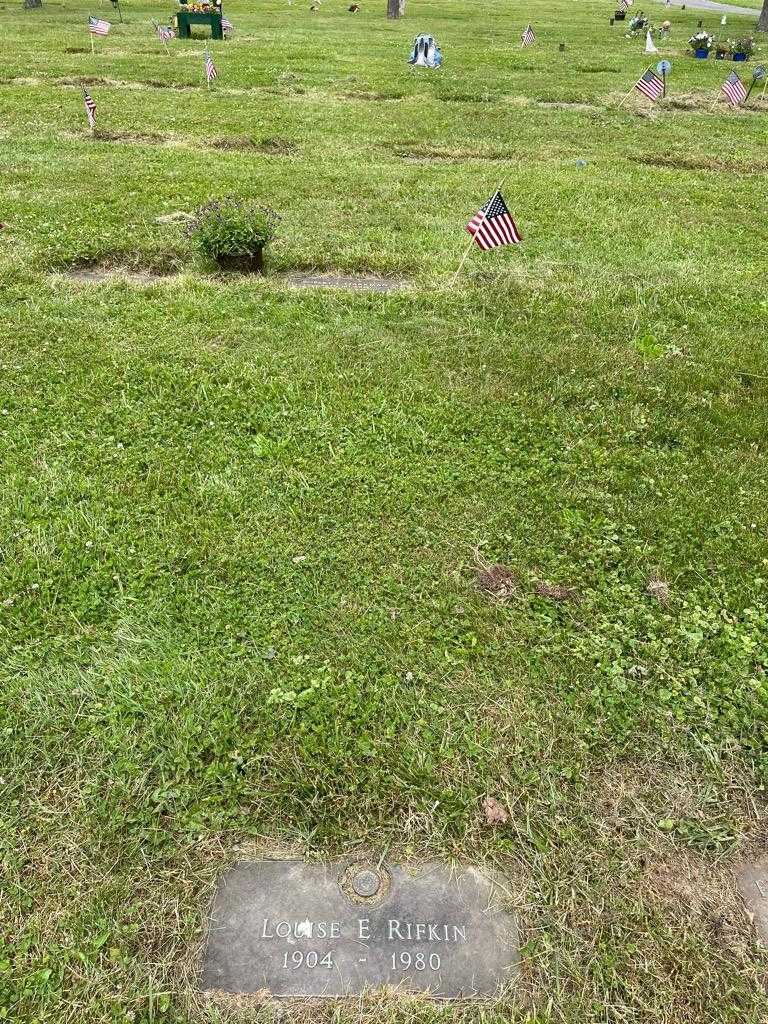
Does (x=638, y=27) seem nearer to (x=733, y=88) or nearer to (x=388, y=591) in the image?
(x=733, y=88)

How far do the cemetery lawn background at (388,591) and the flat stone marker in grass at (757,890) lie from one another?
0.06 metres

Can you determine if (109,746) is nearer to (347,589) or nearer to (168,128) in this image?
(347,589)

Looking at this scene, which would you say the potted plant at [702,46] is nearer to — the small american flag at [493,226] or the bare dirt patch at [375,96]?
the bare dirt patch at [375,96]

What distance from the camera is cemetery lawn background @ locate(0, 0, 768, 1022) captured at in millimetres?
2791

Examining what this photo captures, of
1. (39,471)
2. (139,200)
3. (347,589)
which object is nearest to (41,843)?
(347,589)

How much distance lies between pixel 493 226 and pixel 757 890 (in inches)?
236

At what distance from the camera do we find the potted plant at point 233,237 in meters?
7.46

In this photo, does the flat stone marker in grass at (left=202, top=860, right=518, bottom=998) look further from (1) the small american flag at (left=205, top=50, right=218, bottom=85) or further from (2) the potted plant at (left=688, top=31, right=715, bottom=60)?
(2) the potted plant at (left=688, top=31, right=715, bottom=60)

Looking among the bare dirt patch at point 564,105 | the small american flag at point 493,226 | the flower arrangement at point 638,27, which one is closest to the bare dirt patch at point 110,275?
the small american flag at point 493,226

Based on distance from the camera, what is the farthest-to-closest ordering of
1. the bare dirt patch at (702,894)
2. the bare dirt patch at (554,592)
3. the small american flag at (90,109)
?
the small american flag at (90,109) → the bare dirt patch at (554,592) → the bare dirt patch at (702,894)

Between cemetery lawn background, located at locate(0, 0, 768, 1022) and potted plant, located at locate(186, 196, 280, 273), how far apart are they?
33 centimetres

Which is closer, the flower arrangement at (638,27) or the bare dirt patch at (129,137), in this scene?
the bare dirt patch at (129,137)

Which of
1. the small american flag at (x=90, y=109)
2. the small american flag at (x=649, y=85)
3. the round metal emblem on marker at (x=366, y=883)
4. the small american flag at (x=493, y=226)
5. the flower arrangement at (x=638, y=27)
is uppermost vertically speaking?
the flower arrangement at (x=638, y=27)

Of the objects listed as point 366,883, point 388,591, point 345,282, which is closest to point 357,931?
point 366,883
